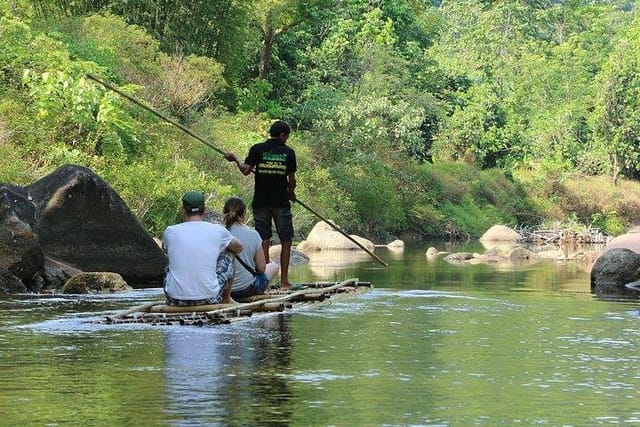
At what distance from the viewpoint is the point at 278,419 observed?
6957 millimetres

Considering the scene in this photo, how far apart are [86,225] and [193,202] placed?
296 inches

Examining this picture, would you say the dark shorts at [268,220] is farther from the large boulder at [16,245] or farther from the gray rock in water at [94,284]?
the large boulder at [16,245]

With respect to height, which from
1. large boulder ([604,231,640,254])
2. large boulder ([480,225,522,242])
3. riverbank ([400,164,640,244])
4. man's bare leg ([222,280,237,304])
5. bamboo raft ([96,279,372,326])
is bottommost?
bamboo raft ([96,279,372,326])

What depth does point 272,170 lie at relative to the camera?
15.0m

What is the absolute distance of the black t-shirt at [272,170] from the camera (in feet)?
49.1

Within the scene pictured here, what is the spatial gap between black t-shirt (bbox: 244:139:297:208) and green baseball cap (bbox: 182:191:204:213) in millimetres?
3120

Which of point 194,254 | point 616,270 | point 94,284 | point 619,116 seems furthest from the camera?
point 619,116

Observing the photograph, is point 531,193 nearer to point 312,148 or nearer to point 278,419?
point 312,148

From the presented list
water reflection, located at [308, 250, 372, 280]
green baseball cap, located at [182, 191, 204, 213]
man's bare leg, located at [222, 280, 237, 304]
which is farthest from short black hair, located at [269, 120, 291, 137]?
water reflection, located at [308, 250, 372, 280]

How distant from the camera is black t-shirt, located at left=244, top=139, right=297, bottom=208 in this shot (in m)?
15.0

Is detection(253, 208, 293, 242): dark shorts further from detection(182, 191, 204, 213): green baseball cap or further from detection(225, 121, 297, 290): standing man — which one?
detection(182, 191, 204, 213): green baseball cap

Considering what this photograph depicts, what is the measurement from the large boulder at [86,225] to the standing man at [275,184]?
14.2 feet

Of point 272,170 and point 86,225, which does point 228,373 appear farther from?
point 86,225

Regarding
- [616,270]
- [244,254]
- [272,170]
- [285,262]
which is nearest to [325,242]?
[616,270]
